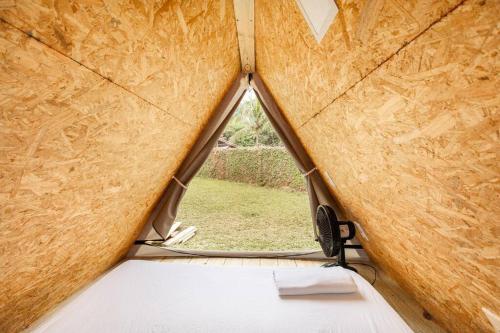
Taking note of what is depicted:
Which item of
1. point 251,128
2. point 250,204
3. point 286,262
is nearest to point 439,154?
point 286,262

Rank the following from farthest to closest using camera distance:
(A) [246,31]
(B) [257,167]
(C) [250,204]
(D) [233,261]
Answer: (B) [257,167] → (C) [250,204] → (D) [233,261] → (A) [246,31]

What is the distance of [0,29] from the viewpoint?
0.58 m

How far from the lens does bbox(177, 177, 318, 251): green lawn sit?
3422mm

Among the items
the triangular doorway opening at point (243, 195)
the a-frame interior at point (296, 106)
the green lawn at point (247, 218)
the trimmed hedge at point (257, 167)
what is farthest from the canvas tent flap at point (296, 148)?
the trimmed hedge at point (257, 167)

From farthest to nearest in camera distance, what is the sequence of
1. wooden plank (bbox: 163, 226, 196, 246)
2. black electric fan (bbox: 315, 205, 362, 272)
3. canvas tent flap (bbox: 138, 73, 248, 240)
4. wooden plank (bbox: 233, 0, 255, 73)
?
wooden plank (bbox: 163, 226, 196, 246) → canvas tent flap (bbox: 138, 73, 248, 240) → black electric fan (bbox: 315, 205, 362, 272) → wooden plank (bbox: 233, 0, 255, 73)

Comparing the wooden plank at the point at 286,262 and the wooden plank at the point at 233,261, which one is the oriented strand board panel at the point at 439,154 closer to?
the wooden plank at the point at 286,262

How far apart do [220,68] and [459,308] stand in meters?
2.35

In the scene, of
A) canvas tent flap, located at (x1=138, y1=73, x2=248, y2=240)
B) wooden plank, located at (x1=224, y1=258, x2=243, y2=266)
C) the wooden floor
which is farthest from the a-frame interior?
wooden plank, located at (x1=224, y1=258, x2=243, y2=266)

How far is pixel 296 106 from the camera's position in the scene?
186 cm

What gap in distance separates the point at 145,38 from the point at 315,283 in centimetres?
170

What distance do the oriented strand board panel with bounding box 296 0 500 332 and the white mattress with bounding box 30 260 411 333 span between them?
1.37 ft

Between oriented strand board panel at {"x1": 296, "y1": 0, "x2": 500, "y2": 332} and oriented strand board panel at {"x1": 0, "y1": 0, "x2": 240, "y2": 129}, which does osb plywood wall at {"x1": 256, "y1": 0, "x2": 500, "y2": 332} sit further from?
oriented strand board panel at {"x1": 0, "y1": 0, "x2": 240, "y2": 129}

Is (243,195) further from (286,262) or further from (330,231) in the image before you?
(330,231)

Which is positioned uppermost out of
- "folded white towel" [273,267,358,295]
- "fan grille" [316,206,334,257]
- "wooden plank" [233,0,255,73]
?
"wooden plank" [233,0,255,73]
